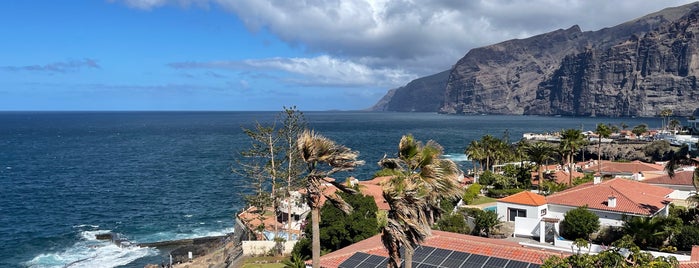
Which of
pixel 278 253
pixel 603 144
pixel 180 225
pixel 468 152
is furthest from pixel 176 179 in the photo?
pixel 603 144

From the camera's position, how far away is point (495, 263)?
61.1 ft

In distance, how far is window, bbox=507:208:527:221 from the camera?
32.6m

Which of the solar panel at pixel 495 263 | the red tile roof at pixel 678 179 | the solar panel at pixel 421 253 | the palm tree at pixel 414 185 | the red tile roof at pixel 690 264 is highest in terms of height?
the palm tree at pixel 414 185

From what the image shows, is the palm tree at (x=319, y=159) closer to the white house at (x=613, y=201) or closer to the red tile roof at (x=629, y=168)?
the white house at (x=613, y=201)

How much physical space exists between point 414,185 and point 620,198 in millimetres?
25246

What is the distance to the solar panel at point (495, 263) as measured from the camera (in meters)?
18.3

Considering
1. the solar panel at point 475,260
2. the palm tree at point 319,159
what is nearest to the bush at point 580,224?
the solar panel at point 475,260

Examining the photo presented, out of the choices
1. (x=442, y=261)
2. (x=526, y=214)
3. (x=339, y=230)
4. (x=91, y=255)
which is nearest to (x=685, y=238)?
(x=526, y=214)

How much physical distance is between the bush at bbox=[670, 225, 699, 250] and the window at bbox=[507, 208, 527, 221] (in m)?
7.93

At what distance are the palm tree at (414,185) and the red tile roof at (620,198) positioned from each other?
76.3 feet

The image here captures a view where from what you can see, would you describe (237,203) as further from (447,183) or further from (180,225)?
(447,183)

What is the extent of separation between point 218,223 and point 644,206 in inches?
1325

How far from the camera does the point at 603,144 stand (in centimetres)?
9831

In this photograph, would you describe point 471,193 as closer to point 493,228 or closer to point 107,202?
point 493,228
